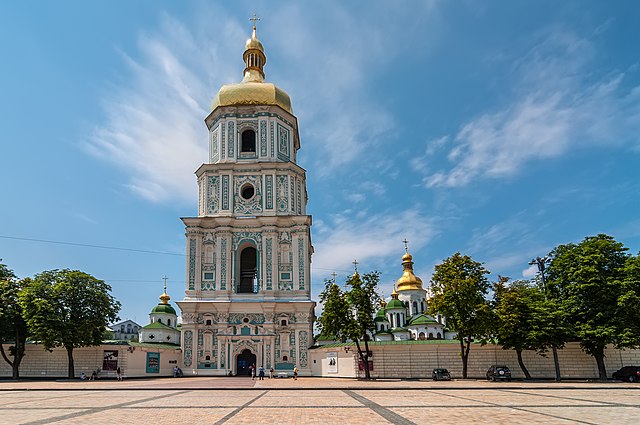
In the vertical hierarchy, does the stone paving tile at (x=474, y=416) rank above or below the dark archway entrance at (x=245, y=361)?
above

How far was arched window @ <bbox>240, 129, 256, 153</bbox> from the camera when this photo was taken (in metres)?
50.0

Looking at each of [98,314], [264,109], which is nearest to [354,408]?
[98,314]

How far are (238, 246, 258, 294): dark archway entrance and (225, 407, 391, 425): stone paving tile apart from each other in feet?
113

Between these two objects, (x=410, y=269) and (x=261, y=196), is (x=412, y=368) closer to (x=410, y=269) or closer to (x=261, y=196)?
(x=261, y=196)

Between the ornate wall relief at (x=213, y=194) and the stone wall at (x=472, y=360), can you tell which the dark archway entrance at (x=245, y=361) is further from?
the ornate wall relief at (x=213, y=194)

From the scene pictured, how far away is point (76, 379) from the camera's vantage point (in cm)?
3825

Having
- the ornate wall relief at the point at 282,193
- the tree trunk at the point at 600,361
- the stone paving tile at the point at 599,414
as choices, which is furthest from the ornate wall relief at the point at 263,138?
the stone paving tile at the point at 599,414

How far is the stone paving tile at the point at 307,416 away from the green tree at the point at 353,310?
2122cm

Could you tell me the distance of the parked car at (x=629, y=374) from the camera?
105 ft

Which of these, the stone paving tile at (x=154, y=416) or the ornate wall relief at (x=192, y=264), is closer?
the stone paving tile at (x=154, y=416)

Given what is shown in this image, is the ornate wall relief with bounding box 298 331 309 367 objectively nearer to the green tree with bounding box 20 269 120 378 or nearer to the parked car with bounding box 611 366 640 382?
the green tree with bounding box 20 269 120 378

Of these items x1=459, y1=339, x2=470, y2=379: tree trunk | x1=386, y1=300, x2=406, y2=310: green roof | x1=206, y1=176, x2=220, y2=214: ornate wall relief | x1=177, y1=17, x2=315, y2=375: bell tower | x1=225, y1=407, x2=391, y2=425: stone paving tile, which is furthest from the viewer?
x1=386, y1=300, x2=406, y2=310: green roof

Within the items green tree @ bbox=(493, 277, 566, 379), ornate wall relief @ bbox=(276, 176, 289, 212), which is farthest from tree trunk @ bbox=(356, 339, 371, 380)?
ornate wall relief @ bbox=(276, 176, 289, 212)

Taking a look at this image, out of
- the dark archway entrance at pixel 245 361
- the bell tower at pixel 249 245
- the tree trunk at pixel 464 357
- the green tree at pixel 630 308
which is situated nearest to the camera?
the green tree at pixel 630 308
